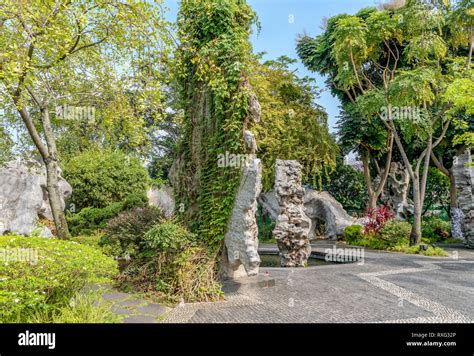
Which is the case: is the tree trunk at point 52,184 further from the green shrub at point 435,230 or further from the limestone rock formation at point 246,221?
the green shrub at point 435,230

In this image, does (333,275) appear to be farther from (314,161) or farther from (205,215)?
(314,161)

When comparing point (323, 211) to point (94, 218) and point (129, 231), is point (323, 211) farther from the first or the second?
point (129, 231)

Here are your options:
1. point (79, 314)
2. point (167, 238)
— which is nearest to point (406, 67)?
point (167, 238)

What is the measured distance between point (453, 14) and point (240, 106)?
35.7ft

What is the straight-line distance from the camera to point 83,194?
14617 mm

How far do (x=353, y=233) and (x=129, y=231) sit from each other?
12025mm

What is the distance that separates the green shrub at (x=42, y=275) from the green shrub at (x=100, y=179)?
10006mm

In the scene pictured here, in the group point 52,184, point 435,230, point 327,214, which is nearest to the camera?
point 52,184

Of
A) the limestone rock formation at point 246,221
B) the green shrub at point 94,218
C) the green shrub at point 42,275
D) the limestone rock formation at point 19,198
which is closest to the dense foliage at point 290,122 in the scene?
the green shrub at point 94,218

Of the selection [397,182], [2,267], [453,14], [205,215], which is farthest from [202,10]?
[397,182]

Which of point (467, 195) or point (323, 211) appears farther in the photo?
point (323, 211)

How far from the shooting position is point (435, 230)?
59.2ft

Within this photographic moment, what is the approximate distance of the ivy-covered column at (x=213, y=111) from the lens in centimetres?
636
